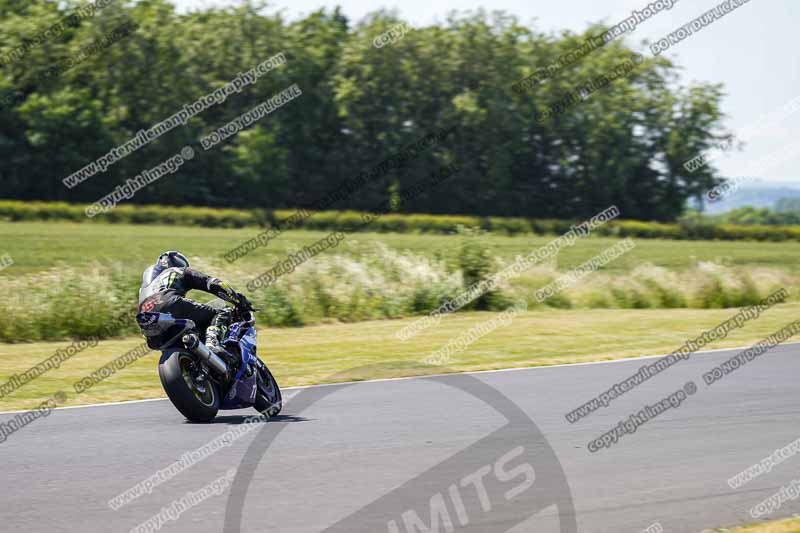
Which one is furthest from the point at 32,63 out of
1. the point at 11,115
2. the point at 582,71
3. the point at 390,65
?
the point at 582,71

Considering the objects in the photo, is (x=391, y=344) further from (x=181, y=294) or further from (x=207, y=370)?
(x=181, y=294)

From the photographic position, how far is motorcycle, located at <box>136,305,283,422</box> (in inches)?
380

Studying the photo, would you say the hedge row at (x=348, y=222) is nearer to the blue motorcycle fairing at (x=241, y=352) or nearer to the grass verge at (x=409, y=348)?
the grass verge at (x=409, y=348)

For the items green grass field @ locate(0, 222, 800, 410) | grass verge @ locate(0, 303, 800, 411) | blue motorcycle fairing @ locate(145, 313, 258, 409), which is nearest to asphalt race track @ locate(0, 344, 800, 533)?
blue motorcycle fairing @ locate(145, 313, 258, 409)

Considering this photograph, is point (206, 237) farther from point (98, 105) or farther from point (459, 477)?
point (459, 477)

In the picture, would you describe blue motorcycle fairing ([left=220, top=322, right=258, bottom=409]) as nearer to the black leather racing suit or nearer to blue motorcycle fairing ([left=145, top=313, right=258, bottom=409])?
blue motorcycle fairing ([left=145, top=313, right=258, bottom=409])

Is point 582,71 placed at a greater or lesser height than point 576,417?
greater

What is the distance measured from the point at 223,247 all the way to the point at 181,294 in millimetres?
35236

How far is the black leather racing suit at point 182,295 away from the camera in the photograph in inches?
384

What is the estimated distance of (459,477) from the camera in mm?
8023

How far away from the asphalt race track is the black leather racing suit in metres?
0.95

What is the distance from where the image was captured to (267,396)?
10570mm

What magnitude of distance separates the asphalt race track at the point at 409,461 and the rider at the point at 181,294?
925 mm

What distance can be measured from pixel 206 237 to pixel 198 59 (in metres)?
32.9
